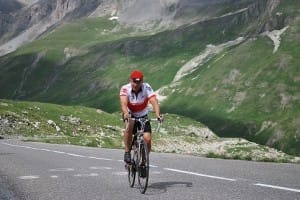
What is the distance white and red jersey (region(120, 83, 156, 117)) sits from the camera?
14359 mm

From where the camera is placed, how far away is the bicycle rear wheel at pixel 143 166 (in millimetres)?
13478

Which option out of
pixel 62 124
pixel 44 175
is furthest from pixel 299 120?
pixel 44 175

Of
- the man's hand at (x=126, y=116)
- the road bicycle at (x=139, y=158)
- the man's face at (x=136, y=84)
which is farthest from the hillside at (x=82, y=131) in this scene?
the man's hand at (x=126, y=116)

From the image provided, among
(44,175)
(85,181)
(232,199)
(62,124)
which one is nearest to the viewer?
(232,199)

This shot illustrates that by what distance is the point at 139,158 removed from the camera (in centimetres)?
1409

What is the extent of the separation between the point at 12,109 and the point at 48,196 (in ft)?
306

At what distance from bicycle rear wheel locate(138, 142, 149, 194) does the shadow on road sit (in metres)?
0.29

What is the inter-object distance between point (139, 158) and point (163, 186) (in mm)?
1068

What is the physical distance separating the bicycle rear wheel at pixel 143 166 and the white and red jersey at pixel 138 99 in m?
1.04

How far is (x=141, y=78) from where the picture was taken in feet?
46.0

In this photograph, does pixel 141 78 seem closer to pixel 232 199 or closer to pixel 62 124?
pixel 232 199

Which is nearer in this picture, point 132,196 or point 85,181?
point 132,196

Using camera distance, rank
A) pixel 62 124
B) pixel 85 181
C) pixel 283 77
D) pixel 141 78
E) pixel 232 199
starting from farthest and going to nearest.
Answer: pixel 283 77 < pixel 62 124 < pixel 85 181 < pixel 141 78 < pixel 232 199

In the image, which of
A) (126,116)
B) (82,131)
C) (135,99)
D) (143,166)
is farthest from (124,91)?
(82,131)
